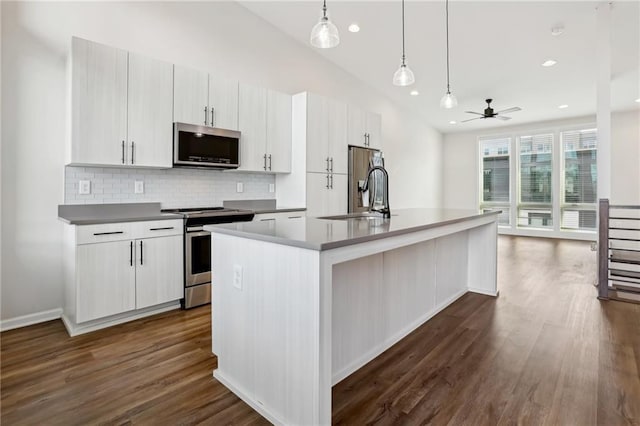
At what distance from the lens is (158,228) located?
288 centimetres

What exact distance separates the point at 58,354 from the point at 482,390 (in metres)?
2.64

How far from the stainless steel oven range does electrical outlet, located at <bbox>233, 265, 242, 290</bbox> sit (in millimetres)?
1492

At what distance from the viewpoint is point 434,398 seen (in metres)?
1.71

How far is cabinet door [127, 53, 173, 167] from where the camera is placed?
2.91m

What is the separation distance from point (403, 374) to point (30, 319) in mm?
2968

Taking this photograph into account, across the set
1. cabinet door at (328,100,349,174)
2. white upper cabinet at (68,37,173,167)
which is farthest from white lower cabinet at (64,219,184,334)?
cabinet door at (328,100,349,174)

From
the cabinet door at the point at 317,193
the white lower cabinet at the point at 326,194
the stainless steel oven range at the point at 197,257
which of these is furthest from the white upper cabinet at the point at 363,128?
the stainless steel oven range at the point at 197,257

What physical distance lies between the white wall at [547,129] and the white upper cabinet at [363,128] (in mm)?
5012

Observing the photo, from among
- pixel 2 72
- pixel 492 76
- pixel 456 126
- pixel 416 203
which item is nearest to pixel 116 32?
pixel 2 72

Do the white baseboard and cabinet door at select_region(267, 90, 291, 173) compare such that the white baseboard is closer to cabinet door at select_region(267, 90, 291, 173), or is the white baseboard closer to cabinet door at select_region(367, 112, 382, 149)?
cabinet door at select_region(267, 90, 291, 173)

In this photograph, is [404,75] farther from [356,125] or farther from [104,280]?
[104,280]

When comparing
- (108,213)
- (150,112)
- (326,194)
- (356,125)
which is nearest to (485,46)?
(356,125)

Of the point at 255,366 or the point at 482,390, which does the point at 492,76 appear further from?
the point at 255,366

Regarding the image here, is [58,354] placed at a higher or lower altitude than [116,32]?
lower
